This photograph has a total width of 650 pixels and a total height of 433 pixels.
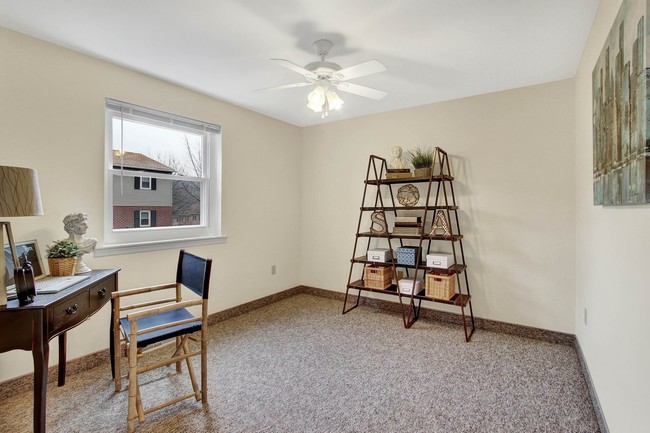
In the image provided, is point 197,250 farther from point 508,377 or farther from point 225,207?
point 508,377

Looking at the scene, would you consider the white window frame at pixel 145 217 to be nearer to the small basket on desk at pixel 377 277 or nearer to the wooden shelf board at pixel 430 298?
the wooden shelf board at pixel 430 298

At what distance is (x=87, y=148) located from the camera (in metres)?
2.38

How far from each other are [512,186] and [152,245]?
3.30 meters

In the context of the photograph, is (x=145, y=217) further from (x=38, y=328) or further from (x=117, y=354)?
(x=38, y=328)

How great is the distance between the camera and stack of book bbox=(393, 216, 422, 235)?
3238mm

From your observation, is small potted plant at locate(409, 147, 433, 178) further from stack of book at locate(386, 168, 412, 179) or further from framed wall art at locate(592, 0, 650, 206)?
framed wall art at locate(592, 0, 650, 206)

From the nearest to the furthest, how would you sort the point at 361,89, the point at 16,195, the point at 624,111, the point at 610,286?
1. the point at 624,111
2. the point at 16,195
3. the point at 610,286
4. the point at 361,89

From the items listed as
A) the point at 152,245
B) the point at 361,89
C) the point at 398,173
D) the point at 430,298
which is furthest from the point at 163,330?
the point at 398,173

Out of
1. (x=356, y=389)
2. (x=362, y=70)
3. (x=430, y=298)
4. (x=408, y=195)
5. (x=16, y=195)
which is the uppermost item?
(x=362, y=70)

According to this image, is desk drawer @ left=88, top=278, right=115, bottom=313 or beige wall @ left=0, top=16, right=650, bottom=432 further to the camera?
→ desk drawer @ left=88, top=278, right=115, bottom=313

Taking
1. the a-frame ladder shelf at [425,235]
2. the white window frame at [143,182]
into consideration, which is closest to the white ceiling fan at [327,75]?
the a-frame ladder shelf at [425,235]

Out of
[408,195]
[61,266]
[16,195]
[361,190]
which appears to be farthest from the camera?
[361,190]

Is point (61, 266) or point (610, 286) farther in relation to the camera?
point (61, 266)

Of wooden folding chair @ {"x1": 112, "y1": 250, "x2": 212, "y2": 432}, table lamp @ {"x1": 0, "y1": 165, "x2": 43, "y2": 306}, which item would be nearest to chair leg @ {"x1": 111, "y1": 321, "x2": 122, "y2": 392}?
wooden folding chair @ {"x1": 112, "y1": 250, "x2": 212, "y2": 432}
